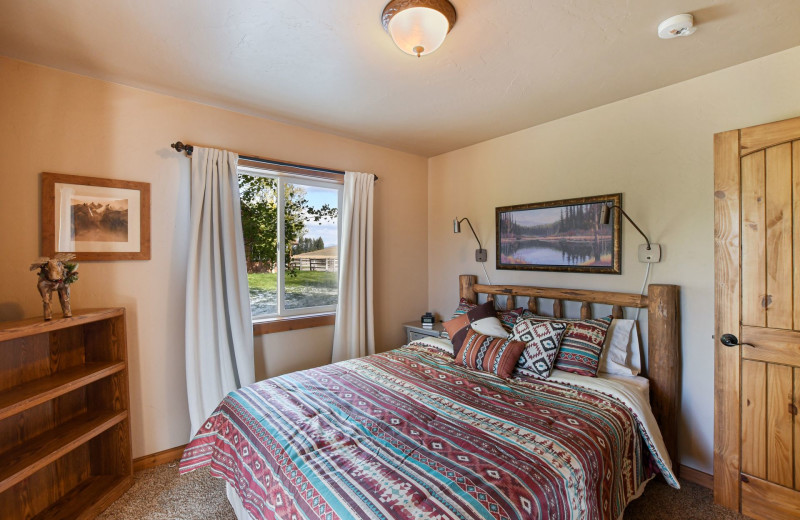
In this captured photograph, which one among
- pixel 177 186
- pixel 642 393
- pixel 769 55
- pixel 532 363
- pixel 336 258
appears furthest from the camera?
pixel 336 258

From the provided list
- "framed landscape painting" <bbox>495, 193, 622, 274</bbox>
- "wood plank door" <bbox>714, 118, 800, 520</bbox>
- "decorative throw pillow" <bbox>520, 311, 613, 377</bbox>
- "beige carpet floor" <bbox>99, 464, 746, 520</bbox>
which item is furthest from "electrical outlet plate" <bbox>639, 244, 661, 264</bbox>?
"beige carpet floor" <bbox>99, 464, 746, 520</bbox>

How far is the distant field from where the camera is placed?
9.43 ft

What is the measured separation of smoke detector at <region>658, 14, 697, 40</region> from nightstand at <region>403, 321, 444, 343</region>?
2.53 meters

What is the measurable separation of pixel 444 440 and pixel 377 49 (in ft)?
6.44

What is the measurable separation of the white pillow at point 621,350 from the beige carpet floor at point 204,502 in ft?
2.33

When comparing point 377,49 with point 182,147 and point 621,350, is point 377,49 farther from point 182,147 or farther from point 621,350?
point 621,350

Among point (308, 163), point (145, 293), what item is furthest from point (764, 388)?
point (145, 293)

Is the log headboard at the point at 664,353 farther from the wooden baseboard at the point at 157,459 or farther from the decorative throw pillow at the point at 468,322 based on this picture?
the wooden baseboard at the point at 157,459

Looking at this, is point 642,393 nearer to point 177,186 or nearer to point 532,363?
point 532,363

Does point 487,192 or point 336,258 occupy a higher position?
point 487,192

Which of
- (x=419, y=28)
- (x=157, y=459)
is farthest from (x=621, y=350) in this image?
(x=157, y=459)

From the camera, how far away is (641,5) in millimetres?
1540

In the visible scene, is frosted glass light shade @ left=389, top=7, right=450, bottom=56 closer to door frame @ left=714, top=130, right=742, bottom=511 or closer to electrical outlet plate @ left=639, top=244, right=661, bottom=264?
door frame @ left=714, top=130, right=742, bottom=511

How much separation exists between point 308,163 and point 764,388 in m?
3.36
